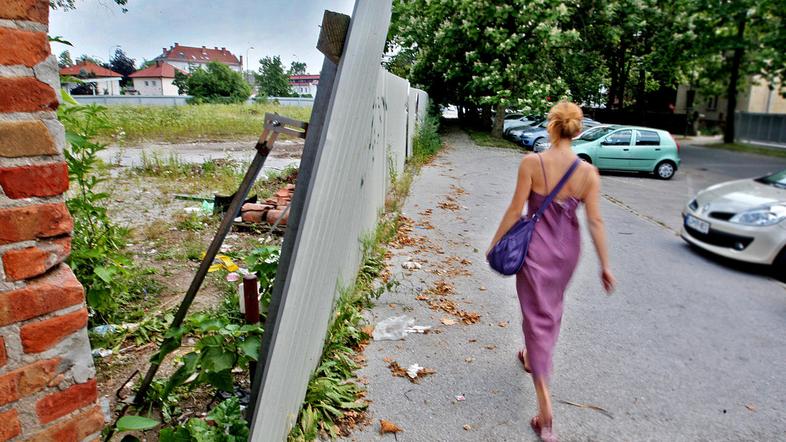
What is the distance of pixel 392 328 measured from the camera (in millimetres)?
3973

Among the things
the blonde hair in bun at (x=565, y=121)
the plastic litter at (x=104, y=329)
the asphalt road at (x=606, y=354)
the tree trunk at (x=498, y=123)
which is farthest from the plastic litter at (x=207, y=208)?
the tree trunk at (x=498, y=123)

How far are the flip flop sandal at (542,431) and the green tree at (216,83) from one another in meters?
42.5

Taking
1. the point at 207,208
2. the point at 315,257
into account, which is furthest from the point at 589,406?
the point at 207,208

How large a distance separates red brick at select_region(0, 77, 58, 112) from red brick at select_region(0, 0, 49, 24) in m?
0.16

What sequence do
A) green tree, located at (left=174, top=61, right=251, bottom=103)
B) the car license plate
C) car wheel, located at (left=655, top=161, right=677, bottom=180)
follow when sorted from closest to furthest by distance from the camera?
1. the car license plate
2. car wheel, located at (left=655, top=161, right=677, bottom=180)
3. green tree, located at (left=174, top=61, right=251, bottom=103)

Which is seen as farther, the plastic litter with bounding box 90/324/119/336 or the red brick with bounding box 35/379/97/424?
the plastic litter with bounding box 90/324/119/336

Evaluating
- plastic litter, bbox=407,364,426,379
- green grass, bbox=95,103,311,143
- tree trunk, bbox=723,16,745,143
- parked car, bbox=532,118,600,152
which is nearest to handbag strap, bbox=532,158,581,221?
plastic litter, bbox=407,364,426,379

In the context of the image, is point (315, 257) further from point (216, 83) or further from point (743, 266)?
point (216, 83)

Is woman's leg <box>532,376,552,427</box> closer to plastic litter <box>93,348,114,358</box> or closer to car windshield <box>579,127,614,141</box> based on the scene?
plastic litter <box>93,348,114,358</box>

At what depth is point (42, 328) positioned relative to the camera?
4.71 feet

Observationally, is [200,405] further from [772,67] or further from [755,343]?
[772,67]

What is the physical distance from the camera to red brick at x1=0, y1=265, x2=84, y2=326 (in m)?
1.35

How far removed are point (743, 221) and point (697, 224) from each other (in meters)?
0.62

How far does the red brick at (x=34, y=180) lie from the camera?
1324mm
